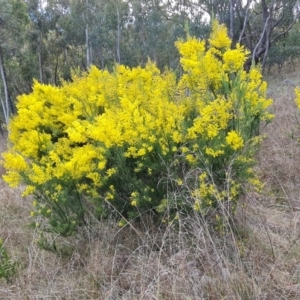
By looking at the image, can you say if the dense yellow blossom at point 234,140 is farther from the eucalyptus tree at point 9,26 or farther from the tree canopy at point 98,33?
the tree canopy at point 98,33

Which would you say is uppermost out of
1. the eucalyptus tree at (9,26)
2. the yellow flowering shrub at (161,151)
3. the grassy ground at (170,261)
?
the eucalyptus tree at (9,26)

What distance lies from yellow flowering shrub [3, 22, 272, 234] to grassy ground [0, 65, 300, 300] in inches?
8.8

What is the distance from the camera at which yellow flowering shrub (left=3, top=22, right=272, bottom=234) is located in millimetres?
2619

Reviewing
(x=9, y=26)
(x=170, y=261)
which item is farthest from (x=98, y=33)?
(x=170, y=261)

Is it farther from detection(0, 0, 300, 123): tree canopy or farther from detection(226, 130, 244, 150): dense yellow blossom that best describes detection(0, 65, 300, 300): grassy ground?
detection(0, 0, 300, 123): tree canopy

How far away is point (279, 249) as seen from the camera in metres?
2.47

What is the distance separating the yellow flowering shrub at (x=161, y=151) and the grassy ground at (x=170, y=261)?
22 cm

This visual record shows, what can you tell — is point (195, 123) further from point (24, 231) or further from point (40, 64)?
point (40, 64)

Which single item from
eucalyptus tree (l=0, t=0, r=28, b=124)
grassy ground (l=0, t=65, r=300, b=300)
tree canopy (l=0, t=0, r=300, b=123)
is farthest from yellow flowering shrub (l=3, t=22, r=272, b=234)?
tree canopy (l=0, t=0, r=300, b=123)

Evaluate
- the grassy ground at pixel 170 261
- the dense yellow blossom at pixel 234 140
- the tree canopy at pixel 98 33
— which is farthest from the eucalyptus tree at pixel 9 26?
the dense yellow blossom at pixel 234 140

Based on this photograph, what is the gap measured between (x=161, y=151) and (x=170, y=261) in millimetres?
867

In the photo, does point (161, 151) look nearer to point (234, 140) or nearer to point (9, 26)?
point (234, 140)

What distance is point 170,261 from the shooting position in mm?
2225

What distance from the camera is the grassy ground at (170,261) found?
2.09 metres
